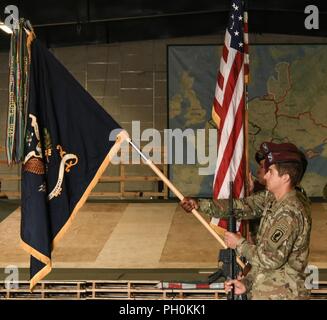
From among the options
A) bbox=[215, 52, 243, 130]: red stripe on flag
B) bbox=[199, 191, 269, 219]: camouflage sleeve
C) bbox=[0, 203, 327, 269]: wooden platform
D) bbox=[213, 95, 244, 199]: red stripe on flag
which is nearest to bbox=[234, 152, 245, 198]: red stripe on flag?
bbox=[213, 95, 244, 199]: red stripe on flag

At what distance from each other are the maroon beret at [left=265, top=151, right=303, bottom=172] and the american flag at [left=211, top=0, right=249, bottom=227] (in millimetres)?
2076

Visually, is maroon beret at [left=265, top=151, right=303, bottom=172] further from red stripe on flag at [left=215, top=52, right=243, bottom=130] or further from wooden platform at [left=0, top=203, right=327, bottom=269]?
wooden platform at [left=0, top=203, right=327, bottom=269]

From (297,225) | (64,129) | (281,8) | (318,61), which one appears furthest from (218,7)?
(297,225)

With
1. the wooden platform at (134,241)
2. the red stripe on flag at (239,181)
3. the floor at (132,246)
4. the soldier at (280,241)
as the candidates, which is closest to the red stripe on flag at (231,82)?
the red stripe on flag at (239,181)

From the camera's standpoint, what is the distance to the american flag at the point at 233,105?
281 inches

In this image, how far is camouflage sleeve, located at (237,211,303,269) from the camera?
484 cm

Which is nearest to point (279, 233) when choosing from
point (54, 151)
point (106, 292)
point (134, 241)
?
point (54, 151)

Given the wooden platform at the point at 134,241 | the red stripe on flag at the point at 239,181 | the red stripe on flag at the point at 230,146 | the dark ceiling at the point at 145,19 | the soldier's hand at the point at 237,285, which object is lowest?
the wooden platform at the point at 134,241

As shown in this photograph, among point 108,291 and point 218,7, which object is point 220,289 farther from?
point 218,7

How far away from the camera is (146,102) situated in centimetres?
1831

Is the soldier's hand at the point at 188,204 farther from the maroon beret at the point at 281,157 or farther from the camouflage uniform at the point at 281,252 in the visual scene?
the maroon beret at the point at 281,157

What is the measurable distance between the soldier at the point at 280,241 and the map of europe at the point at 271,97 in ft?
40.1

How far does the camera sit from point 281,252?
191 inches

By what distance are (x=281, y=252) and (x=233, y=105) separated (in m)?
2.61
